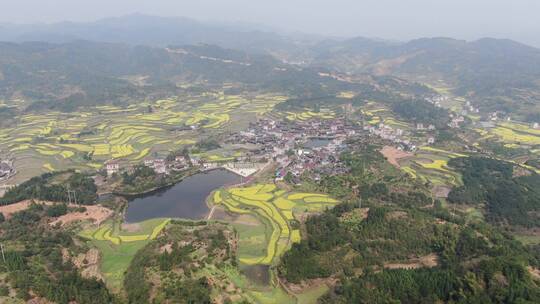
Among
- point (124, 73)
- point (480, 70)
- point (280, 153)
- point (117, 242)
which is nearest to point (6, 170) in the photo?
point (117, 242)

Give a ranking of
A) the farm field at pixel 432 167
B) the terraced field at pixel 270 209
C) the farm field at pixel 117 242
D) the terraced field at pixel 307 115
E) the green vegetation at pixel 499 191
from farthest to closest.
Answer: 1. the terraced field at pixel 307 115
2. the farm field at pixel 432 167
3. the green vegetation at pixel 499 191
4. the terraced field at pixel 270 209
5. the farm field at pixel 117 242

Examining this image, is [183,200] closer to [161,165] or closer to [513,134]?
[161,165]

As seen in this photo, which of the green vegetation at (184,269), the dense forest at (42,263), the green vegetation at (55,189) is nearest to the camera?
the dense forest at (42,263)

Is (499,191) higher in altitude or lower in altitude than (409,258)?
higher

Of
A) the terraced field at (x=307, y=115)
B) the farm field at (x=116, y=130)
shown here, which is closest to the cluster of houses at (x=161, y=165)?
the farm field at (x=116, y=130)

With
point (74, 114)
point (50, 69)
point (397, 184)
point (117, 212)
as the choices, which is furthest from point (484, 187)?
point (50, 69)

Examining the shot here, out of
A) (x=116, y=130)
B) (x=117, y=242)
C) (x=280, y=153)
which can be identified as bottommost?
(x=116, y=130)

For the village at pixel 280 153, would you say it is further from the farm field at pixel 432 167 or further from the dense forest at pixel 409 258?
the dense forest at pixel 409 258

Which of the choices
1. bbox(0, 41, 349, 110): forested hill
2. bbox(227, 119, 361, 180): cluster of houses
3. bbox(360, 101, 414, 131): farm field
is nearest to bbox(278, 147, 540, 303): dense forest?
bbox(227, 119, 361, 180): cluster of houses
